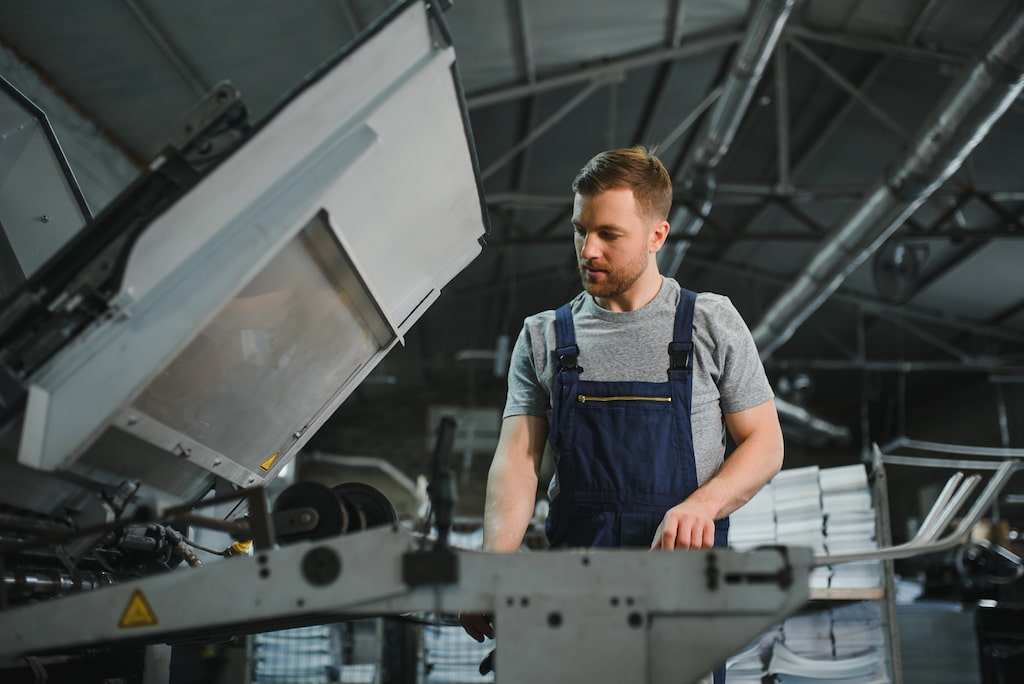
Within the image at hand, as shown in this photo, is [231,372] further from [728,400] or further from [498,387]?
[498,387]

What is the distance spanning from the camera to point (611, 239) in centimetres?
167

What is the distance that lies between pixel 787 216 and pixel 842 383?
6930 mm

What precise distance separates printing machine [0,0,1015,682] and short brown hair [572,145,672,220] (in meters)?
0.26

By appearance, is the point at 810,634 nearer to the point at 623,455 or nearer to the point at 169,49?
the point at 623,455

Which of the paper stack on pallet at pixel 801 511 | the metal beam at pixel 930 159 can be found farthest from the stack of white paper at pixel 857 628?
the metal beam at pixel 930 159

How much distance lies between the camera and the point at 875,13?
6168 millimetres

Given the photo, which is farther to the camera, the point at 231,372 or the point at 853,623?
the point at 853,623

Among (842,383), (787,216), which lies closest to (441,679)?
(787,216)

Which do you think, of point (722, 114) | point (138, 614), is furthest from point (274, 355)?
point (722, 114)

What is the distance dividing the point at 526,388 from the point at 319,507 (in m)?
0.69

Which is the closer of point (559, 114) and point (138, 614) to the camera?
point (138, 614)

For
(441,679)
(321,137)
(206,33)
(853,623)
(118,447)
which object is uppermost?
(206,33)

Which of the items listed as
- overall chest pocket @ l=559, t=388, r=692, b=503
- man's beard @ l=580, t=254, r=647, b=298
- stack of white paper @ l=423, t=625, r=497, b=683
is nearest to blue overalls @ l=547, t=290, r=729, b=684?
overall chest pocket @ l=559, t=388, r=692, b=503

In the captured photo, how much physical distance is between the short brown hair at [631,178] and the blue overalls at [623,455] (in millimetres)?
218
